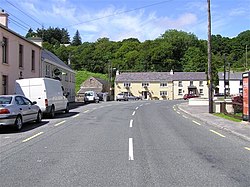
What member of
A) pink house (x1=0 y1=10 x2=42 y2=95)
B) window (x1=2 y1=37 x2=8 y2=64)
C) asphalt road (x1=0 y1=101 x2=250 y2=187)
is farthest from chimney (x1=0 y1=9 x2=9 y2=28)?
asphalt road (x1=0 y1=101 x2=250 y2=187)

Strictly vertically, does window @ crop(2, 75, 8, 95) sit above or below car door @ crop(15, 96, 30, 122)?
above

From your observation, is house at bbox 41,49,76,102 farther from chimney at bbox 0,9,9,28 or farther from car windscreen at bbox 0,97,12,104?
car windscreen at bbox 0,97,12,104

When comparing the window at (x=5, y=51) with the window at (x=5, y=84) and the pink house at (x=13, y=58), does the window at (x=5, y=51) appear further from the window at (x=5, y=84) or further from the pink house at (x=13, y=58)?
the window at (x=5, y=84)

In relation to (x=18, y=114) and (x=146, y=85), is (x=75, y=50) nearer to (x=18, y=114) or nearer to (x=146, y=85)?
(x=146, y=85)

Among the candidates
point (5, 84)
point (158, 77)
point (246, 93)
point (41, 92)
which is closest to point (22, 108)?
point (41, 92)

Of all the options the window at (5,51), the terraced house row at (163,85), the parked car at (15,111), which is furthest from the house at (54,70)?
the terraced house row at (163,85)

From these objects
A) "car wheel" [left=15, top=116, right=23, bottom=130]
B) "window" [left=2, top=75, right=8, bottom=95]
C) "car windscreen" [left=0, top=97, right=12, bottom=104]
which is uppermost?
"window" [left=2, top=75, right=8, bottom=95]

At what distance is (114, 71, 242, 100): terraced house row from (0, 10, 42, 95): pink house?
206ft

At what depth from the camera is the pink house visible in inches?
1097

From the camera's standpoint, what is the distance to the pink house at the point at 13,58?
2786 centimetres

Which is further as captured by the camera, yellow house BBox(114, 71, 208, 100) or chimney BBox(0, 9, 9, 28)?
yellow house BBox(114, 71, 208, 100)

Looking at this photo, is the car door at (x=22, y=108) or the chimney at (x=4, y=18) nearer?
the car door at (x=22, y=108)

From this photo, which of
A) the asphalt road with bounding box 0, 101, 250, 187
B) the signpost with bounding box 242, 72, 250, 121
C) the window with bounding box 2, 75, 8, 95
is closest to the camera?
the asphalt road with bounding box 0, 101, 250, 187

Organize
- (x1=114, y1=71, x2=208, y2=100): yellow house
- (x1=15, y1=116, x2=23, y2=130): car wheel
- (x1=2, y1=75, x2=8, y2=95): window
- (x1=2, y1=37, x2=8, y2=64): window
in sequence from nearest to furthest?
(x1=15, y1=116, x2=23, y2=130): car wheel
(x1=2, y1=37, x2=8, y2=64): window
(x1=2, y1=75, x2=8, y2=95): window
(x1=114, y1=71, x2=208, y2=100): yellow house
